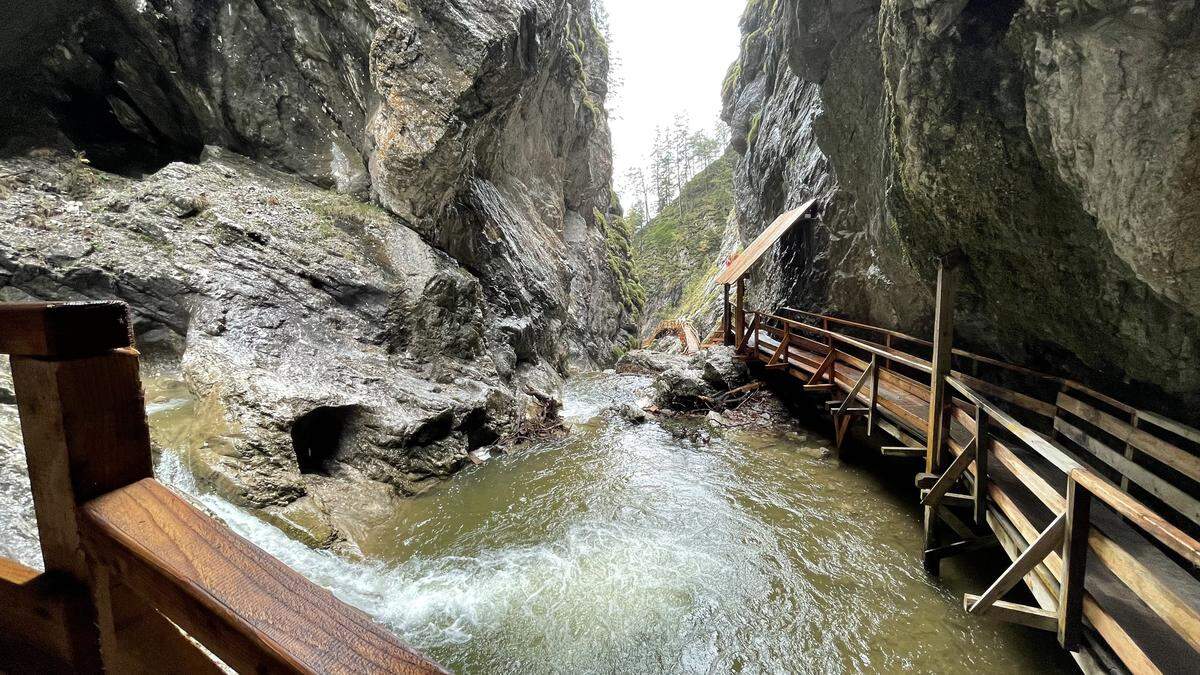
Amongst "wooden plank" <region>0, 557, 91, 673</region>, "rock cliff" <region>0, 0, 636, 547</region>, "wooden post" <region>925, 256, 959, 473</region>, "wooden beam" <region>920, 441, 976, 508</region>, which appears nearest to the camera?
"wooden plank" <region>0, 557, 91, 673</region>

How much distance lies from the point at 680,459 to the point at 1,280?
1211cm

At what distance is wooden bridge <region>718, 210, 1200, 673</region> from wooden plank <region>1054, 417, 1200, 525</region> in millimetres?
14

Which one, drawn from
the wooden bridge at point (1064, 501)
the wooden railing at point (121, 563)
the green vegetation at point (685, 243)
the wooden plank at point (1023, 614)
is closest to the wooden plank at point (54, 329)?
the wooden railing at point (121, 563)

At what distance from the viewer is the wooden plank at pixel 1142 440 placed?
3.79 metres

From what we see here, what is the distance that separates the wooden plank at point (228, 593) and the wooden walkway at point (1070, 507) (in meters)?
3.49

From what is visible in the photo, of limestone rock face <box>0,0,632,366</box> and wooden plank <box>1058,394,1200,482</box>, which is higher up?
limestone rock face <box>0,0,632,366</box>

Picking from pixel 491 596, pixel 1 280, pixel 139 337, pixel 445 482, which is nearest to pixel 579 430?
pixel 445 482

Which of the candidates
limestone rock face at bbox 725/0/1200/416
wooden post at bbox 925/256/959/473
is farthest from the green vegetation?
wooden post at bbox 925/256/959/473

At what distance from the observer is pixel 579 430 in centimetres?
1152

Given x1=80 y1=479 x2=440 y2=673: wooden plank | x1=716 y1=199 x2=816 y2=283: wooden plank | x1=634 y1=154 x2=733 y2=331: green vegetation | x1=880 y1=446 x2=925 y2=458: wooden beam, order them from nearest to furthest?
1. x1=80 y1=479 x2=440 y2=673: wooden plank
2. x1=880 y1=446 x2=925 y2=458: wooden beam
3. x1=716 y1=199 x2=816 y2=283: wooden plank
4. x1=634 y1=154 x2=733 y2=331: green vegetation

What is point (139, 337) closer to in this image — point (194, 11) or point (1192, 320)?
point (194, 11)

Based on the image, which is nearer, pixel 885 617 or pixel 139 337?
pixel 885 617

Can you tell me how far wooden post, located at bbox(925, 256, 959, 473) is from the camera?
5770mm

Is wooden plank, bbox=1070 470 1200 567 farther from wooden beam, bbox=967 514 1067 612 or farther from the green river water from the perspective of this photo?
the green river water
